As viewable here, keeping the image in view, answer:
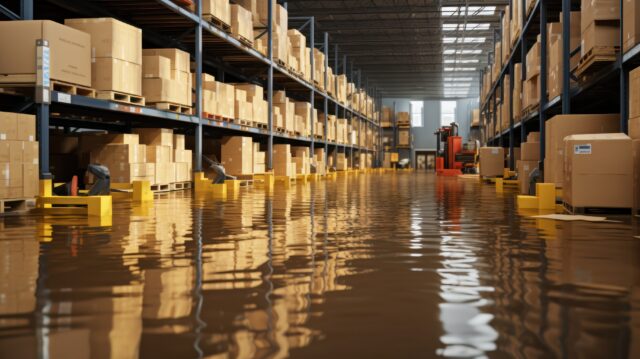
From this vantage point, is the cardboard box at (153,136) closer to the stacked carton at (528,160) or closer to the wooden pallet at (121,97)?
the wooden pallet at (121,97)

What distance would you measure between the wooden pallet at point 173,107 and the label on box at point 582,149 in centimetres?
529

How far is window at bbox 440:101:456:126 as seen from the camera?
42875 mm

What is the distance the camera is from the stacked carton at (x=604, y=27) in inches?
243

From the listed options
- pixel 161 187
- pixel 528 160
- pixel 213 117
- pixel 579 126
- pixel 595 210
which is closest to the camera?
pixel 595 210

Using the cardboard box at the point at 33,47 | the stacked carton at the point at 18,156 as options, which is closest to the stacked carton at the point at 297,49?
the cardboard box at the point at 33,47

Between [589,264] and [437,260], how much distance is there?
716 millimetres

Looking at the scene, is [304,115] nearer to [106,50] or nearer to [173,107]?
[173,107]

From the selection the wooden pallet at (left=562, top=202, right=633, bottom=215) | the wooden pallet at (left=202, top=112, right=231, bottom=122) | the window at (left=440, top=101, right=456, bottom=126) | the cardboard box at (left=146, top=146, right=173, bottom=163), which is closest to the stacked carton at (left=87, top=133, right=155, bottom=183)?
the cardboard box at (left=146, top=146, right=173, bottom=163)

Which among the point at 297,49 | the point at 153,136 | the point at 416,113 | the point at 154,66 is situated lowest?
the point at 153,136

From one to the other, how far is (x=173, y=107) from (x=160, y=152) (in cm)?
68

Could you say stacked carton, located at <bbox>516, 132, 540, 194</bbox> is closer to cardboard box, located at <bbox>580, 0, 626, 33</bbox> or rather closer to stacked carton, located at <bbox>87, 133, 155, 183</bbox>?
cardboard box, located at <bbox>580, 0, 626, 33</bbox>

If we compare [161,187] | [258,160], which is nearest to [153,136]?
[161,187]

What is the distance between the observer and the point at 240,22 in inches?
429

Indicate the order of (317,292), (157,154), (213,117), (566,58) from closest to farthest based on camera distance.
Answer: (317,292) < (566,58) < (157,154) < (213,117)
